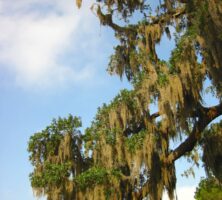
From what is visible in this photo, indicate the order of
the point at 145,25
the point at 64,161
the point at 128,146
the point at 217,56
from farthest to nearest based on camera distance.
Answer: the point at 145,25, the point at 64,161, the point at 128,146, the point at 217,56

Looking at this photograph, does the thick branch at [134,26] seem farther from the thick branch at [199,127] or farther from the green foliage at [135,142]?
the green foliage at [135,142]

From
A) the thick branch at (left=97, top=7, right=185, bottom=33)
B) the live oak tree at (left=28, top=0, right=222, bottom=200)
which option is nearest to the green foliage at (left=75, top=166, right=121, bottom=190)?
the live oak tree at (left=28, top=0, right=222, bottom=200)

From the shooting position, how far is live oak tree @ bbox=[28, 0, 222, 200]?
12.4 m

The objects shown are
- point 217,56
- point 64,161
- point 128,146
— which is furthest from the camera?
point 64,161

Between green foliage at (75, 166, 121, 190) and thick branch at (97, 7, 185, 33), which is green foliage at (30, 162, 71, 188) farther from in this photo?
thick branch at (97, 7, 185, 33)

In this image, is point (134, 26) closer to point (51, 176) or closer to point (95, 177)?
point (95, 177)

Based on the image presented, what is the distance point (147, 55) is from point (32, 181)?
6.52 m

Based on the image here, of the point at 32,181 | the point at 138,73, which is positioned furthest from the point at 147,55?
the point at 32,181

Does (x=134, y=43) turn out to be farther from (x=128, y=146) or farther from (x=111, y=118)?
(x=128, y=146)

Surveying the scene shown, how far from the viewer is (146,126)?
13617 millimetres

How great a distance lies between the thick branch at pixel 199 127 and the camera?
13.1 meters

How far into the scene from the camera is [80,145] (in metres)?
14.5

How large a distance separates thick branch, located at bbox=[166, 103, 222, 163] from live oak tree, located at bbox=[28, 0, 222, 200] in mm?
35

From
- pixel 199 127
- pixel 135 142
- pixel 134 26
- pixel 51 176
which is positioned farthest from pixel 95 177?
pixel 134 26
